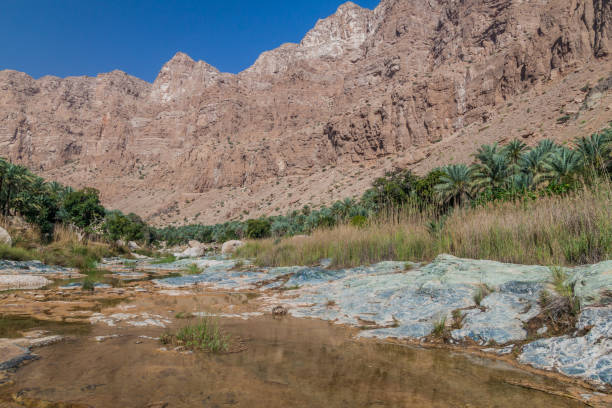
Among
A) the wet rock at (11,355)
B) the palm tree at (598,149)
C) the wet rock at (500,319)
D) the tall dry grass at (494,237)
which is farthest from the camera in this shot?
the palm tree at (598,149)

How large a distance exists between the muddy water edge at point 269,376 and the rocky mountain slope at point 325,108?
1621 inches

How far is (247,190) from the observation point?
80.7m

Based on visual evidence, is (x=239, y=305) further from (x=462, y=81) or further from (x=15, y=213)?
(x=462, y=81)

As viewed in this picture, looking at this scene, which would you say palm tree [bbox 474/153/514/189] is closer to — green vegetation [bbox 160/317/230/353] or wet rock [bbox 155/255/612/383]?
wet rock [bbox 155/255/612/383]

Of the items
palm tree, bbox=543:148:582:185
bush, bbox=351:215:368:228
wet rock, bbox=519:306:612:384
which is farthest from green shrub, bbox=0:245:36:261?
palm tree, bbox=543:148:582:185

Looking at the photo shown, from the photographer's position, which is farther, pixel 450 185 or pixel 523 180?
pixel 450 185

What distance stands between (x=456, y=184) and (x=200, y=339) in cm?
2342

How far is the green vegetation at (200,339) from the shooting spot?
2985 millimetres

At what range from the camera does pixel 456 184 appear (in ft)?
76.6

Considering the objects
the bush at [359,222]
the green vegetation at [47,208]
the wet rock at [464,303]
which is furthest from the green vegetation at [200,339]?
the green vegetation at [47,208]

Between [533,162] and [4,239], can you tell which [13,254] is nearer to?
[4,239]

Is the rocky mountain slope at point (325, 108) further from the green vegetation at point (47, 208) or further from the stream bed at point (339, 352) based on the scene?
the stream bed at point (339, 352)

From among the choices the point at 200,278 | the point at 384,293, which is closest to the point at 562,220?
the point at 384,293

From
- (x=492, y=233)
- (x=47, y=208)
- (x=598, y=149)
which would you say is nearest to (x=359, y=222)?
(x=492, y=233)
